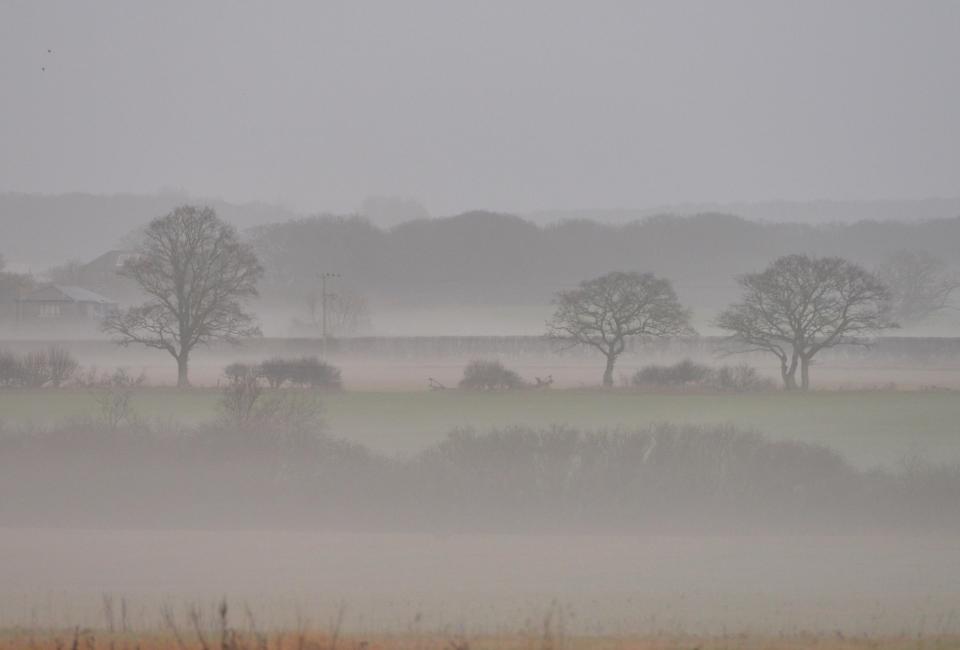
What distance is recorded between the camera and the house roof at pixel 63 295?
4048 cm

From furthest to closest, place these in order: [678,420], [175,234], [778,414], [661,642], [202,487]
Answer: [175,234] < [778,414] < [678,420] < [202,487] < [661,642]

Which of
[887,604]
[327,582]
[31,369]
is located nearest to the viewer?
[887,604]

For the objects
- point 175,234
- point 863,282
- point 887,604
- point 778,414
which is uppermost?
point 175,234

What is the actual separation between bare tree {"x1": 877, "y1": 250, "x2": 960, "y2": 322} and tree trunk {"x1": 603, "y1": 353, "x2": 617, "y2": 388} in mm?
9213

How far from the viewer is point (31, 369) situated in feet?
99.0

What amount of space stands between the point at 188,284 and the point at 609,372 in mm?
14248

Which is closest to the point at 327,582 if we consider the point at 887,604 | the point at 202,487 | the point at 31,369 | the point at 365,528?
the point at 365,528

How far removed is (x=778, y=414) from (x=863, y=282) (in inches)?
384

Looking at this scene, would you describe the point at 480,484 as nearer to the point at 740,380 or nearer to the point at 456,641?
the point at 456,641

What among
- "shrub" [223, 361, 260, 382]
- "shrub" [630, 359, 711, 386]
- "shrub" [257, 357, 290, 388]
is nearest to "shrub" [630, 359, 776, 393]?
"shrub" [630, 359, 711, 386]

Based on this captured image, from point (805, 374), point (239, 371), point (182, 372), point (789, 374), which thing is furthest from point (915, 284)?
point (182, 372)

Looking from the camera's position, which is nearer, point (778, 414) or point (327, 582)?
point (327, 582)

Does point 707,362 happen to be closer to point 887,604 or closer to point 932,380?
point 932,380

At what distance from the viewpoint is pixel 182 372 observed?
32.0 m
